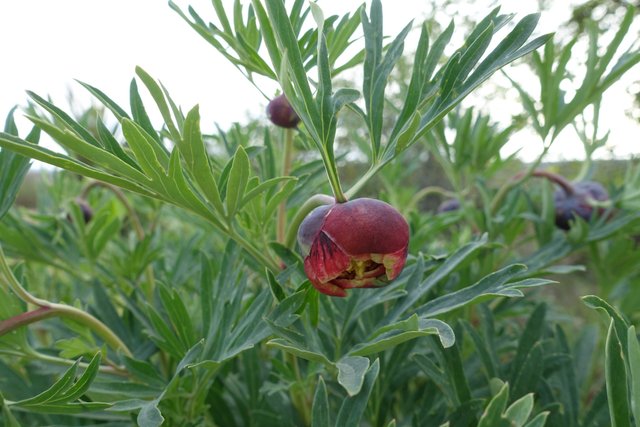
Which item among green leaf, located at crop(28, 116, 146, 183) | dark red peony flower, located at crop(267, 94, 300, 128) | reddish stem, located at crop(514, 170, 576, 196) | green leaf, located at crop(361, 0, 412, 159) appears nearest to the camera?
green leaf, located at crop(28, 116, 146, 183)

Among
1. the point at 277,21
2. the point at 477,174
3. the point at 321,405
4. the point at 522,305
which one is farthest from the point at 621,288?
the point at 277,21

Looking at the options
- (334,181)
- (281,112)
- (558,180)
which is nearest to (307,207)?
(334,181)

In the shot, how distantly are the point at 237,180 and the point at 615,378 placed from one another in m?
0.30

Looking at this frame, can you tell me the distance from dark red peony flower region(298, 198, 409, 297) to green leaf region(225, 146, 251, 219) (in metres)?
0.06

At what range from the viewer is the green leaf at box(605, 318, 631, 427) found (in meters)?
0.37

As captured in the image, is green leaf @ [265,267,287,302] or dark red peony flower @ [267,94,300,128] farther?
dark red peony flower @ [267,94,300,128]

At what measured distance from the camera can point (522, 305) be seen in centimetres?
91

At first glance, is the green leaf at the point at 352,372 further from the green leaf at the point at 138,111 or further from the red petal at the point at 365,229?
the green leaf at the point at 138,111

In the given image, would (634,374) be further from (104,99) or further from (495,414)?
(104,99)

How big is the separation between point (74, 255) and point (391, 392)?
0.53 metres

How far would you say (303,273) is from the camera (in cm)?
53

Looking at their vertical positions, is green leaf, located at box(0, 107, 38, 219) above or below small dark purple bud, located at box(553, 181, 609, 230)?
above

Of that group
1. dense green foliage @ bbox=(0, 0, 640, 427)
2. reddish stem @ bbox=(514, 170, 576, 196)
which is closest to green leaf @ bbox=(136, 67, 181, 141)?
dense green foliage @ bbox=(0, 0, 640, 427)

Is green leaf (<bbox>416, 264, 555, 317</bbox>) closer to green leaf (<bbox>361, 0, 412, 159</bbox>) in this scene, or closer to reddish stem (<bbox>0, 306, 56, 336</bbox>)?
green leaf (<bbox>361, 0, 412, 159</bbox>)
